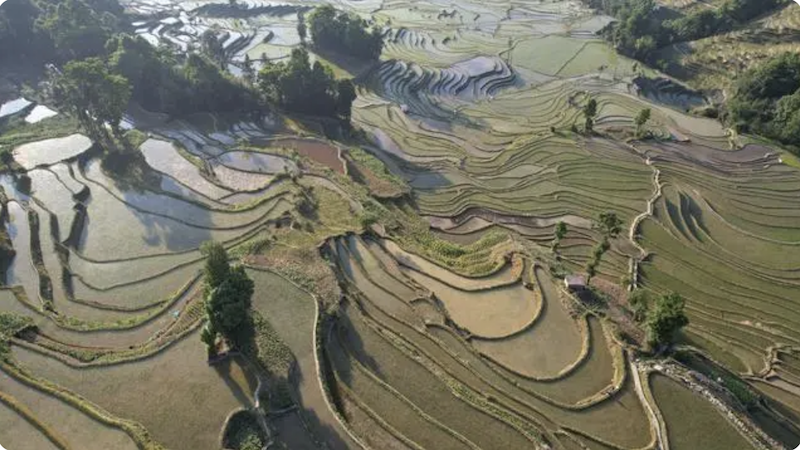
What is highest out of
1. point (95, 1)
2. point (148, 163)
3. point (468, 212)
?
point (95, 1)

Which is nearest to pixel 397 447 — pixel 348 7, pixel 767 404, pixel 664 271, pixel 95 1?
pixel 767 404

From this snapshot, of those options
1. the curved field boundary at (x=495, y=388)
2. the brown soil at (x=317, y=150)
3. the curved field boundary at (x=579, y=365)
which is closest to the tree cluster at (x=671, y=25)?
the brown soil at (x=317, y=150)

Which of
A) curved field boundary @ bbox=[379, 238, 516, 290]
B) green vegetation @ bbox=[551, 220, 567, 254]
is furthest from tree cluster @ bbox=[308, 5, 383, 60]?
green vegetation @ bbox=[551, 220, 567, 254]

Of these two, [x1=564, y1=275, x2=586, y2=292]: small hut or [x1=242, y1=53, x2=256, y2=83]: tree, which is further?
[x1=242, y1=53, x2=256, y2=83]: tree

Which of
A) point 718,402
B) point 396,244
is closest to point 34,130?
point 396,244

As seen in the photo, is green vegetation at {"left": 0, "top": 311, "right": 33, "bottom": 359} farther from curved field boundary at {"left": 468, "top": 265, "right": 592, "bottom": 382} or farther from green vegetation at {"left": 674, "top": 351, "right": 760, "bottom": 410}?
green vegetation at {"left": 674, "top": 351, "right": 760, "bottom": 410}

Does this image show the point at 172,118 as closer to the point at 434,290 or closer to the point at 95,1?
the point at 434,290

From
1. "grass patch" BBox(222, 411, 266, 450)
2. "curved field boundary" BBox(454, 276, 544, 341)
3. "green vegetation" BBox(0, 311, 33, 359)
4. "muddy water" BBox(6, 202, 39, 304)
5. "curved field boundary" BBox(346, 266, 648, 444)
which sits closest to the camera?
"grass patch" BBox(222, 411, 266, 450)
